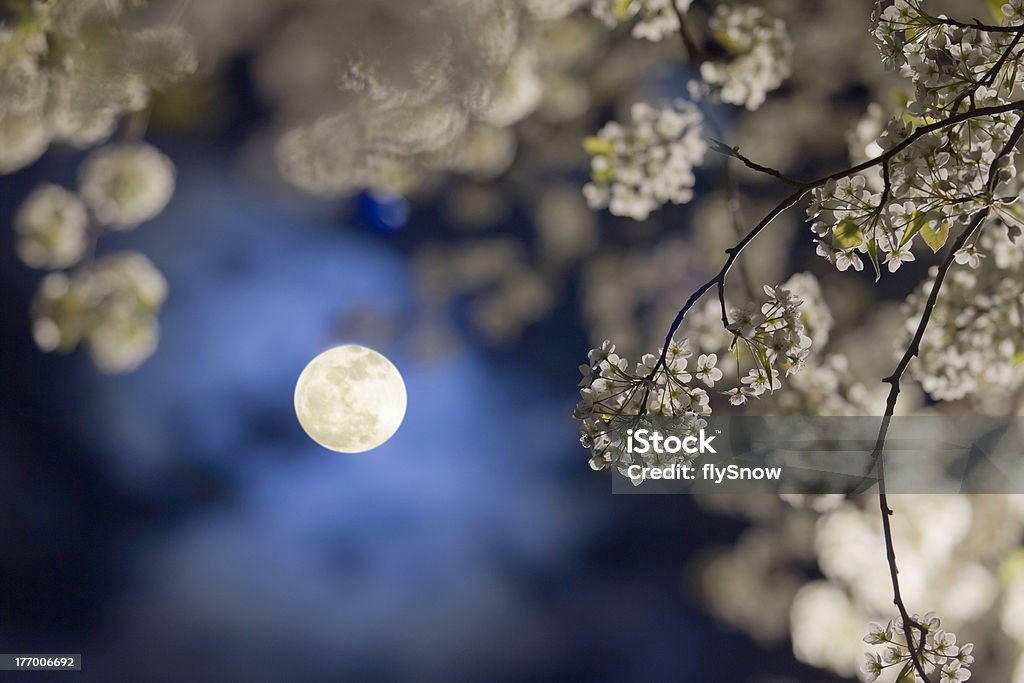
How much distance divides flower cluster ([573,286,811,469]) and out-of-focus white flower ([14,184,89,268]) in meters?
1.43

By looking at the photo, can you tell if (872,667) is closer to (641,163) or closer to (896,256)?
(896,256)

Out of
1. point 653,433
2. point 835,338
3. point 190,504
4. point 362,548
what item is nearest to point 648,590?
point 362,548

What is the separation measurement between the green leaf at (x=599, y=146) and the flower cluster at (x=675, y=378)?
1.85ft

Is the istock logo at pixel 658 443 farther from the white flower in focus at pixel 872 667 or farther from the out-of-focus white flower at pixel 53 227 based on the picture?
the out-of-focus white flower at pixel 53 227

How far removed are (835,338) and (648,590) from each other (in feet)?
3.98

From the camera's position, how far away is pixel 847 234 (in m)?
0.41

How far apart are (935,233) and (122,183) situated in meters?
1.64

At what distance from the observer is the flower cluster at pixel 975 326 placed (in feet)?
2.77
